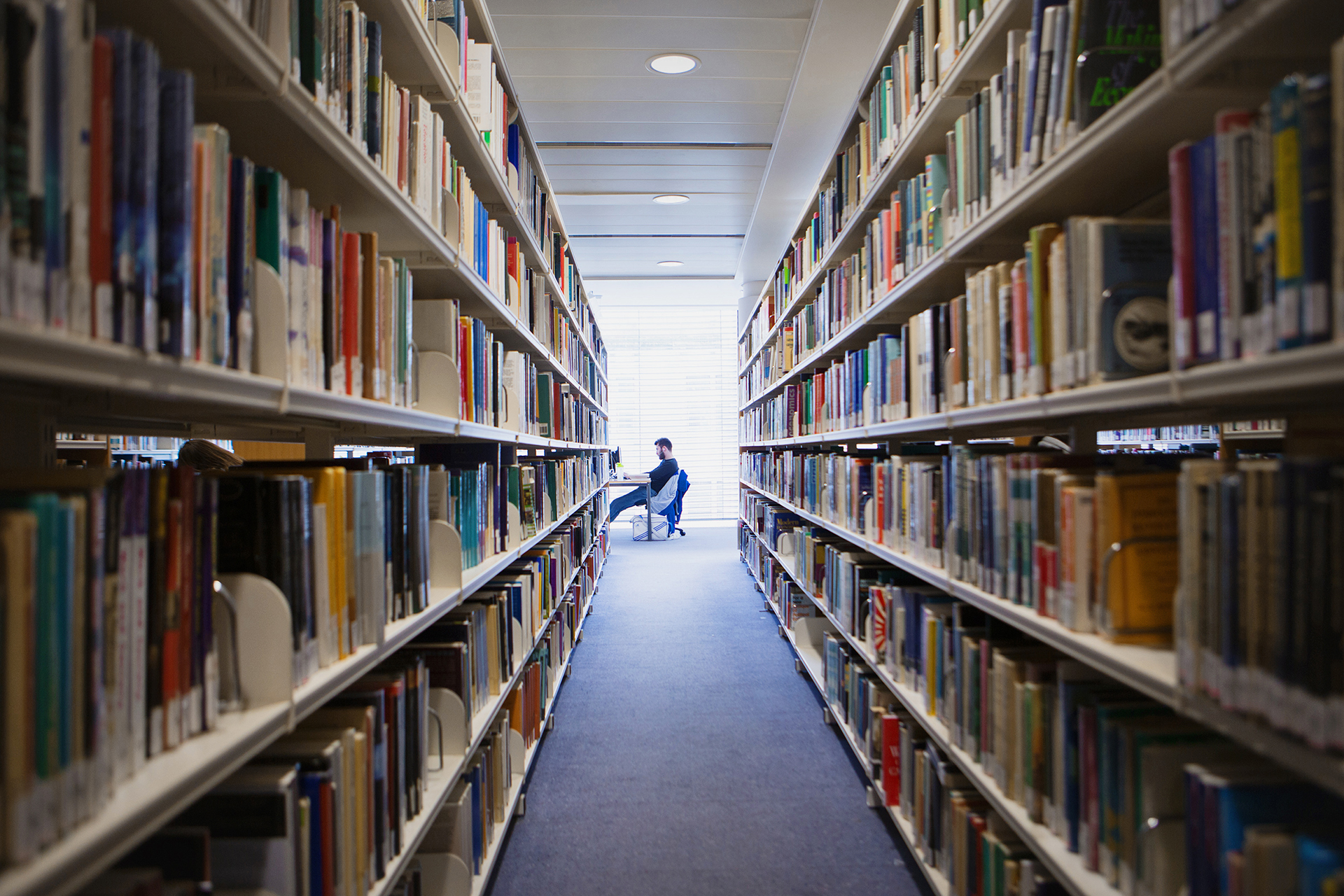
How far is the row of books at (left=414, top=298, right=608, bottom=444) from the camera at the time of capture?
1.70 meters

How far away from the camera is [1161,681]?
0.86 metres

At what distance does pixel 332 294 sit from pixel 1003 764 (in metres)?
1.40

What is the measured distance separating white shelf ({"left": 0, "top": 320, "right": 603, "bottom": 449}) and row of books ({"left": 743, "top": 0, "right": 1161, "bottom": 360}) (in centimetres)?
118

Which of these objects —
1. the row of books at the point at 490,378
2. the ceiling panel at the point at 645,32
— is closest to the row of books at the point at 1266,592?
the row of books at the point at 490,378

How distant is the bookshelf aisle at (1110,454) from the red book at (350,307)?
1.12 metres

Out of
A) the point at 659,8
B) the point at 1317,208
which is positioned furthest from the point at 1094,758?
the point at 659,8

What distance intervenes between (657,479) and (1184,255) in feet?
24.0

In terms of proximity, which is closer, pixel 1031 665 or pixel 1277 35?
pixel 1277 35

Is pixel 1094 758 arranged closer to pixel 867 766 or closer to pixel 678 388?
pixel 867 766

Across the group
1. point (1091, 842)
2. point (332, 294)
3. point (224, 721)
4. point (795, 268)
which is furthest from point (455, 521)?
point (795, 268)

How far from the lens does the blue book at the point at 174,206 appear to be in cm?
69

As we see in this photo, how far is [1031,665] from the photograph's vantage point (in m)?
1.25

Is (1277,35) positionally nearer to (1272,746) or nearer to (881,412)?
(1272,746)

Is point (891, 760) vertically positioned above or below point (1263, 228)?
below
